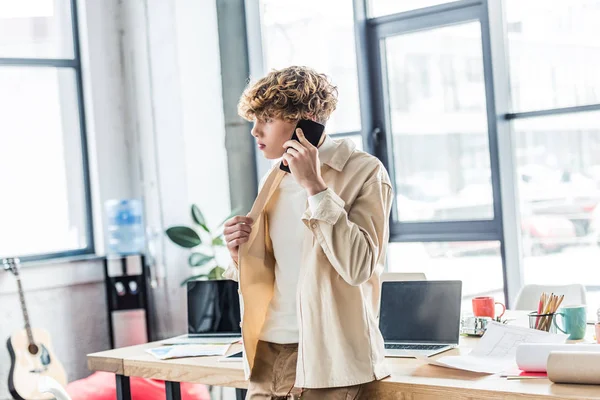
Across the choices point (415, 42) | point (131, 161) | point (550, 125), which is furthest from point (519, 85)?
point (131, 161)

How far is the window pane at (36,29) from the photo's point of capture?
531 centimetres

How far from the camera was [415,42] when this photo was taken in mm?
5273

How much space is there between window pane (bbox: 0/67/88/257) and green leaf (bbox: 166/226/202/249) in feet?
2.31

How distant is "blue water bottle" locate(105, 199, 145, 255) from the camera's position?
17.6 ft

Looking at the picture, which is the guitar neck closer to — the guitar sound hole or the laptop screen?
the guitar sound hole

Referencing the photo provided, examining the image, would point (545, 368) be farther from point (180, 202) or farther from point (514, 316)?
point (180, 202)

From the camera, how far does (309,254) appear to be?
2.11m

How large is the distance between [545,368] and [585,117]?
2.82 metres

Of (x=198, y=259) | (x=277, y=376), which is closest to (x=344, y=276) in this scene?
(x=277, y=376)

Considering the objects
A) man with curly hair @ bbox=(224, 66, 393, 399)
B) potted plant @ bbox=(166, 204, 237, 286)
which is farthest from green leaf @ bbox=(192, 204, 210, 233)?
man with curly hair @ bbox=(224, 66, 393, 399)

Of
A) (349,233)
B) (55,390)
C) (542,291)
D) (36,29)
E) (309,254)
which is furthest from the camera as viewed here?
(36,29)

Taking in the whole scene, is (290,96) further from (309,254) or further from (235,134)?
(235,134)

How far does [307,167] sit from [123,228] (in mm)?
3542

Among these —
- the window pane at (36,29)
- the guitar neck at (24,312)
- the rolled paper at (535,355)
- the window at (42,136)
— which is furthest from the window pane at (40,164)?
the rolled paper at (535,355)
